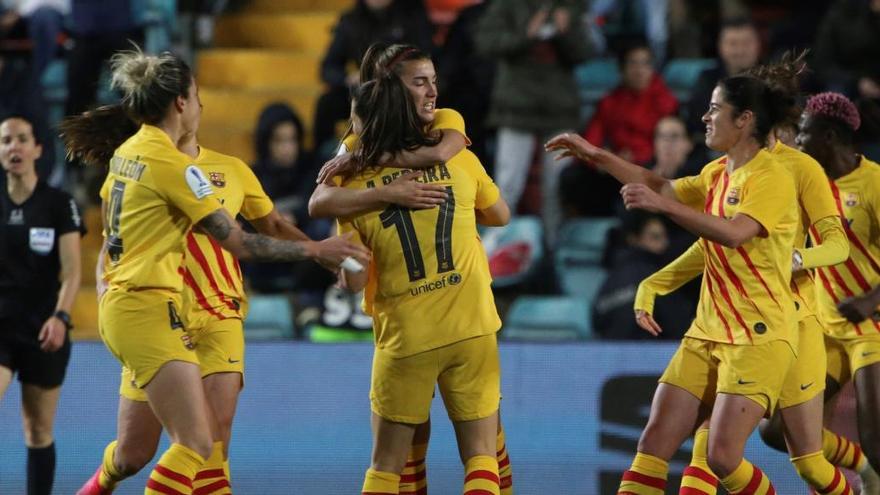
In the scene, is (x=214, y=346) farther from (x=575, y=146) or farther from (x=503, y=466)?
(x=575, y=146)

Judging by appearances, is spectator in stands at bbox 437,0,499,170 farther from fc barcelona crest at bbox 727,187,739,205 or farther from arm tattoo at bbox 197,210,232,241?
arm tattoo at bbox 197,210,232,241

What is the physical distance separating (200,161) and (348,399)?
103 inches

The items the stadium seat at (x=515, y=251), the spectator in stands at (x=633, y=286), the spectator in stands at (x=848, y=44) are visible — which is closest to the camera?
the spectator in stands at (x=633, y=286)

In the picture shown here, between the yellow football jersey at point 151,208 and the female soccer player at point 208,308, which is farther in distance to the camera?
the female soccer player at point 208,308

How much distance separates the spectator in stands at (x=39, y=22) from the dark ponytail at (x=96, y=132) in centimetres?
528

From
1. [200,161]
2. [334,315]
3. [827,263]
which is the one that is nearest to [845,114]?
[827,263]

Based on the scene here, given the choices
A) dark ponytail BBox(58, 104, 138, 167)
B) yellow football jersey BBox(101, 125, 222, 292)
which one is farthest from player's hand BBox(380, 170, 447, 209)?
dark ponytail BBox(58, 104, 138, 167)

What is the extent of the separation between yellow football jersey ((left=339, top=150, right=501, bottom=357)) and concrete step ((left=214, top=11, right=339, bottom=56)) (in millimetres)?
6549

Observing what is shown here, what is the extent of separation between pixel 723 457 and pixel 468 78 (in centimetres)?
530

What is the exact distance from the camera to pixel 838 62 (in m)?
10.8

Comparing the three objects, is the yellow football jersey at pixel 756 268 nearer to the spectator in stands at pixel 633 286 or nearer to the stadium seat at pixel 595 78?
the spectator in stands at pixel 633 286

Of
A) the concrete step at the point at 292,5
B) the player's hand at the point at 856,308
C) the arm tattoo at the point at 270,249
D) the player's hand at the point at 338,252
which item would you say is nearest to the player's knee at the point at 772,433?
the player's hand at the point at 856,308

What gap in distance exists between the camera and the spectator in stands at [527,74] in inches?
415

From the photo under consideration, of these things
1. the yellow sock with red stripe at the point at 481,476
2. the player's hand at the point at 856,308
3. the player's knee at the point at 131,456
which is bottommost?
the player's knee at the point at 131,456
